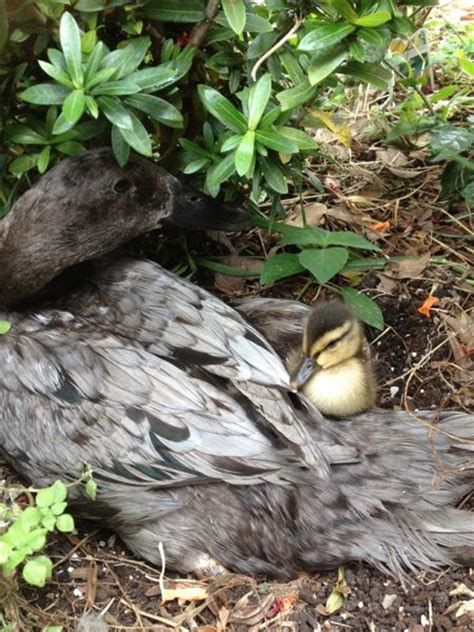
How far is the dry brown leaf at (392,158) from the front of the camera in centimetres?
434

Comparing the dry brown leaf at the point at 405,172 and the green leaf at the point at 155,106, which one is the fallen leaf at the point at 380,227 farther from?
the green leaf at the point at 155,106

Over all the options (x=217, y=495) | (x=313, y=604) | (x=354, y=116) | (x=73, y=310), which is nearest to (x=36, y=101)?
(x=73, y=310)

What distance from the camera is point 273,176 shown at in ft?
10.1

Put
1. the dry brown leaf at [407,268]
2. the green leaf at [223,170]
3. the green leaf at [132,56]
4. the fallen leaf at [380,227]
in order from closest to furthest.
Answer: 1. the green leaf at [132,56]
2. the green leaf at [223,170]
3. the dry brown leaf at [407,268]
4. the fallen leaf at [380,227]

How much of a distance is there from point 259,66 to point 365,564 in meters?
1.62

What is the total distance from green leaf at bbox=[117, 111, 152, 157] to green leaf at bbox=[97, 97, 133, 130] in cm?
3

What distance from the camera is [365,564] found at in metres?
2.71

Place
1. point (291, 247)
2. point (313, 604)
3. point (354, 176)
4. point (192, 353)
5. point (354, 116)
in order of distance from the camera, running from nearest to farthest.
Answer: point (313, 604) → point (192, 353) → point (291, 247) → point (354, 176) → point (354, 116)

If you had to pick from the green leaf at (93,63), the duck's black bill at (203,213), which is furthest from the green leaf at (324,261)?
the green leaf at (93,63)

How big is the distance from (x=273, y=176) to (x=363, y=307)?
624mm

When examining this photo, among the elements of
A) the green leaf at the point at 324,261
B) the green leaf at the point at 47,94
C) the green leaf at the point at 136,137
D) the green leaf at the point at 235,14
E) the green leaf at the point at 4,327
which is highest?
the green leaf at the point at 235,14

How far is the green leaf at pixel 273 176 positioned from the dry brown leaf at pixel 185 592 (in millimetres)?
1292

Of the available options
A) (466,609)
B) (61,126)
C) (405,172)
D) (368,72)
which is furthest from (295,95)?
(466,609)

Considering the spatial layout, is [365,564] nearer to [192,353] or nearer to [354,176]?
[192,353]
